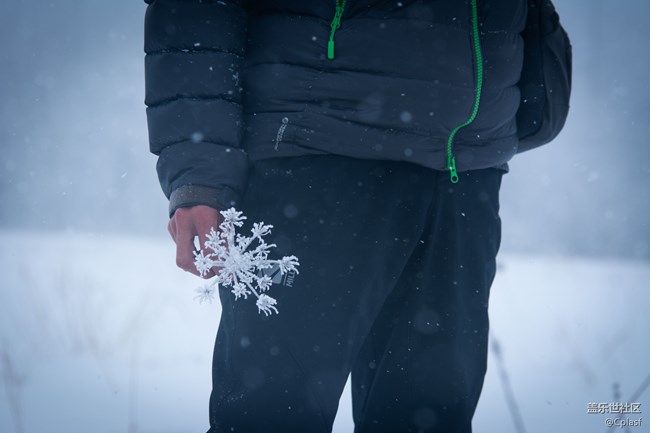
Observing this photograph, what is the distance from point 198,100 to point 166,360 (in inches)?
136

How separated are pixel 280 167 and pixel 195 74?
0.89 feet

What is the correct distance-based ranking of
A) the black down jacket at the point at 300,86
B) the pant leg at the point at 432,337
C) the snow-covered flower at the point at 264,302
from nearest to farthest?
the snow-covered flower at the point at 264,302, the black down jacket at the point at 300,86, the pant leg at the point at 432,337

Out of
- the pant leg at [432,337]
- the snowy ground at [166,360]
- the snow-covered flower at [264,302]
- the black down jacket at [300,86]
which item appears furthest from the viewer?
the snowy ground at [166,360]

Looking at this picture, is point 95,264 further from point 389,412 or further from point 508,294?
point 389,412

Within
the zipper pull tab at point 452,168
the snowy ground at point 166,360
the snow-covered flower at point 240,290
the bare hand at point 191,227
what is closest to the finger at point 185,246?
the bare hand at point 191,227

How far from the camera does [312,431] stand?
0.90 meters

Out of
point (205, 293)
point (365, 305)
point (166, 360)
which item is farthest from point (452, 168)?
point (166, 360)

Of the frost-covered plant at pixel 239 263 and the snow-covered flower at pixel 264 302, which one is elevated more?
the frost-covered plant at pixel 239 263

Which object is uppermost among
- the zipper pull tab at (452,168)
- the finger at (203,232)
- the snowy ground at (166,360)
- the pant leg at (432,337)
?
the zipper pull tab at (452,168)

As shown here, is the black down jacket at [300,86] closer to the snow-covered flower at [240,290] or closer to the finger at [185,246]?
the finger at [185,246]

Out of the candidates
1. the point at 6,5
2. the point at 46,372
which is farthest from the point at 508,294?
the point at 6,5

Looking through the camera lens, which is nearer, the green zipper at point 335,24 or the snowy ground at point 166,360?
the green zipper at point 335,24

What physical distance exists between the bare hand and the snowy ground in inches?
53.1

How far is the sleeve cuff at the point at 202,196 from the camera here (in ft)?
3.14
